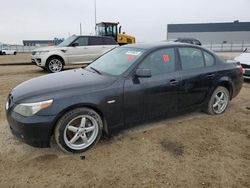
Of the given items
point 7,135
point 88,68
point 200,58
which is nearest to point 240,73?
point 200,58

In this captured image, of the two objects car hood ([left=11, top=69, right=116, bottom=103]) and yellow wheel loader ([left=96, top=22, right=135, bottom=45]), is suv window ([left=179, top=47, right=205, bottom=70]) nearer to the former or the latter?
car hood ([left=11, top=69, right=116, bottom=103])

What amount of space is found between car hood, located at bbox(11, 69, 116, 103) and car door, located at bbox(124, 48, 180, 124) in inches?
15.8

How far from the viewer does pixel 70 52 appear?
9844 mm

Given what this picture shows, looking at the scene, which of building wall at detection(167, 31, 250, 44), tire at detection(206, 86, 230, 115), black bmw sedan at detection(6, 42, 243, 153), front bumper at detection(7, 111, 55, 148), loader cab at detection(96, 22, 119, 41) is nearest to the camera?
front bumper at detection(7, 111, 55, 148)

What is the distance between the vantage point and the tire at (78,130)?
9.83 ft

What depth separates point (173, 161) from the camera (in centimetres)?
301

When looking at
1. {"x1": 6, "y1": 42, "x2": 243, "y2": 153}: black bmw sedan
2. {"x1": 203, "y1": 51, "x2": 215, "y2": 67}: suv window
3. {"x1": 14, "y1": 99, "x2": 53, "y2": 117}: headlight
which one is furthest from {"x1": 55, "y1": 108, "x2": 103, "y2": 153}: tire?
{"x1": 203, "y1": 51, "x2": 215, "y2": 67}: suv window

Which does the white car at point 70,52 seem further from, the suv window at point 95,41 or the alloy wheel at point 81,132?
the alloy wheel at point 81,132

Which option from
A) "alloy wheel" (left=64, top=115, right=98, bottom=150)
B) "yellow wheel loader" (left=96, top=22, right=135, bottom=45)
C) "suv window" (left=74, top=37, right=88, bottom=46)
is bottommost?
"alloy wheel" (left=64, top=115, right=98, bottom=150)

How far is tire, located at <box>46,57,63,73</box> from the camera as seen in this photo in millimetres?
9463

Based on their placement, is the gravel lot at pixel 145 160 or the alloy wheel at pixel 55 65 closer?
the gravel lot at pixel 145 160

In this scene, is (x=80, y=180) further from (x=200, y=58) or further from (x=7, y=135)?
(x=200, y=58)

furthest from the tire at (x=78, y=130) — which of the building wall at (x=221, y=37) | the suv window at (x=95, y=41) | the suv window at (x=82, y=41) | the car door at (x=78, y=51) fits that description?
the building wall at (x=221, y=37)

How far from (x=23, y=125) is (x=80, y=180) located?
3.31ft
